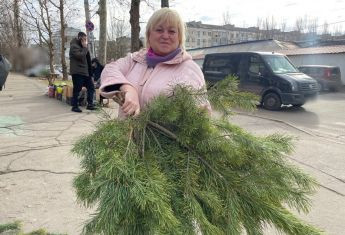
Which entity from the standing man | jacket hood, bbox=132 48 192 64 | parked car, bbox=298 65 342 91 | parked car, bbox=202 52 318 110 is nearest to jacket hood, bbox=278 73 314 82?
parked car, bbox=202 52 318 110

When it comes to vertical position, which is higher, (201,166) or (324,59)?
(324,59)

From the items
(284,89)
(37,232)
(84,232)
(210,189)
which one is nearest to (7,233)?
(37,232)

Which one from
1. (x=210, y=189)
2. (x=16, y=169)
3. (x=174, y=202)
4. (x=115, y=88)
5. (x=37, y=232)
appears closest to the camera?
(x=174, y=202)

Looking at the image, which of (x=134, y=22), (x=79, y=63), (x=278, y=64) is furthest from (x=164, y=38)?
(x=134, y=22)

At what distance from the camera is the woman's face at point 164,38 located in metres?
1.72

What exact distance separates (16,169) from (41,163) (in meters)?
0.33

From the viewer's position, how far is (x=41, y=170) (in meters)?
4.17

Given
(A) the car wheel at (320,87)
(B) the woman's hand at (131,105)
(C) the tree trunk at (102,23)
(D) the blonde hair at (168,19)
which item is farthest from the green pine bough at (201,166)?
(A) the car wheel at (320,87)

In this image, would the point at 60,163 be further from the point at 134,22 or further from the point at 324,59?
the point at 324,59

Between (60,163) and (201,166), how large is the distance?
3590mm

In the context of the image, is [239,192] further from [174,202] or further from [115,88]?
[115,88]

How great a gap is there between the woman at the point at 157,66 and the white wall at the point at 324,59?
65.9 ft

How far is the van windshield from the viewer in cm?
1015

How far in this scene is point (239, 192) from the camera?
128 cm
